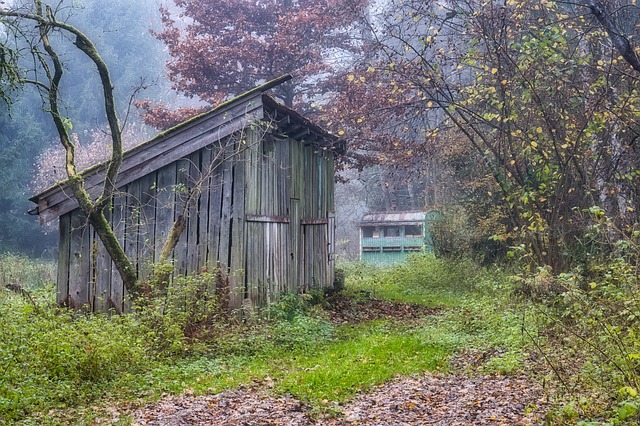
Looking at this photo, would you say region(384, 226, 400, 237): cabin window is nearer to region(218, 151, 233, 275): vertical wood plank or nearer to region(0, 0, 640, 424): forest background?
region(0, 0, 640, 424): forest background

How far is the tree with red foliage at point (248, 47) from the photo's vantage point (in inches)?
844

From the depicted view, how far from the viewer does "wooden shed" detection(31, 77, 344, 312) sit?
34.6 ft

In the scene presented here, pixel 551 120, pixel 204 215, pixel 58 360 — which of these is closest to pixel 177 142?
pixel 204 215

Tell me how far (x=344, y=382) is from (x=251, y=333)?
2784 millimetres

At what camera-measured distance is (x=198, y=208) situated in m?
10.8

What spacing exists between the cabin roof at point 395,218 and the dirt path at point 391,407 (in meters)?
20.8

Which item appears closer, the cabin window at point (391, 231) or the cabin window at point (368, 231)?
the cabin window at point (391, 231)

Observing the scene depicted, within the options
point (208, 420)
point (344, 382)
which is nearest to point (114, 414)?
point (208, 420)

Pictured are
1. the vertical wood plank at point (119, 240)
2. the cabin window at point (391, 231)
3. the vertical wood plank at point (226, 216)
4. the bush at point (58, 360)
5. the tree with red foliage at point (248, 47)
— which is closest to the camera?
the bush at point (58, 360)

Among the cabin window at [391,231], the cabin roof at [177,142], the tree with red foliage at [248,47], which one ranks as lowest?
the cabin window at [391,231]

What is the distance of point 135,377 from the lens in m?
7.36

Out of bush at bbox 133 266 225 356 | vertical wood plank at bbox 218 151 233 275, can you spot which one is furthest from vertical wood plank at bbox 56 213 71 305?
vertical wood plank at bbox 218 151 233 275

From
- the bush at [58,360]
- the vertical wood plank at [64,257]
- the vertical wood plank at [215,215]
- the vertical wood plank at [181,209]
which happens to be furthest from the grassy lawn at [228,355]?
the vertical wood plank at [181,209]

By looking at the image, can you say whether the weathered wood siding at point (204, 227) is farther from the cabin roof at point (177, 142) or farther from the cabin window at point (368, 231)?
the cabin window at point (368, 231)
